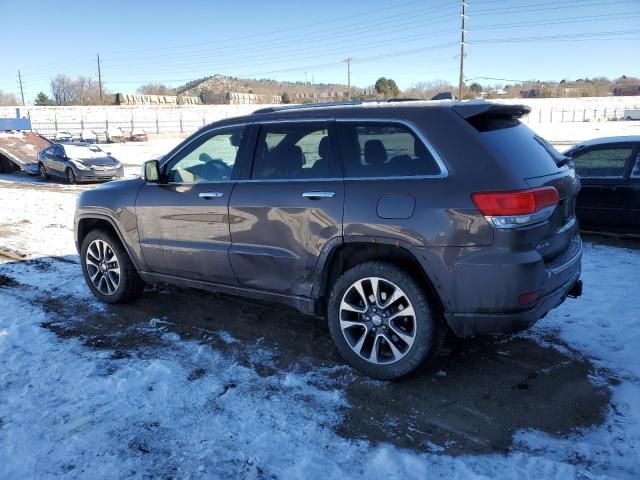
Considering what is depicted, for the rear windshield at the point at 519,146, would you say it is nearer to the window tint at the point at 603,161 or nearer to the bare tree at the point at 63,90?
the window tint at the point at 603,161

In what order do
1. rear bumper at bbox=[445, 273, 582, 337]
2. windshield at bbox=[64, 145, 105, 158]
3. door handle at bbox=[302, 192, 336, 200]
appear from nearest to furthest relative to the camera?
rear bumper at bbox=[445, 273, 582, 337] < door handle at bbox=[302, 192, 336, 200] < windshield at bbox=[64, 145, 105, 158]

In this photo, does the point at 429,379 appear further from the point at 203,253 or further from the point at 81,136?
the point at 81,136

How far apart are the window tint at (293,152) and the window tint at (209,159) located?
0.28 m

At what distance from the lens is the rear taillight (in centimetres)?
315

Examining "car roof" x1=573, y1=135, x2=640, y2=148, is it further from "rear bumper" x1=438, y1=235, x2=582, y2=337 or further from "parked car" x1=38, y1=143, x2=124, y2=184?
"parked car" x1=38, y1=143, x2=124, y2=184

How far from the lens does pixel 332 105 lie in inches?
162

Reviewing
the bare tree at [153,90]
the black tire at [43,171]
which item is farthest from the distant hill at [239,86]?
the black tire at [43,171]

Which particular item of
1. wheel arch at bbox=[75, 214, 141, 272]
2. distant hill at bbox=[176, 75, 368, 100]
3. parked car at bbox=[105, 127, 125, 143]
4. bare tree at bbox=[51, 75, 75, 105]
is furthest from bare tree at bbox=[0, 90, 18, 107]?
wheel arch at bbox=[75, 214, 141, 272]

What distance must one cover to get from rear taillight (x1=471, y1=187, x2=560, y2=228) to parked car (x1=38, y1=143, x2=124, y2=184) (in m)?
16.8

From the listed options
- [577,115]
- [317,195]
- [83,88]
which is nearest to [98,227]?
[317,195]

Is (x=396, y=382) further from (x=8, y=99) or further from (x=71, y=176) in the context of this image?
(x=8, y=99)

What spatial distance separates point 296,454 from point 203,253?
2.08 metres

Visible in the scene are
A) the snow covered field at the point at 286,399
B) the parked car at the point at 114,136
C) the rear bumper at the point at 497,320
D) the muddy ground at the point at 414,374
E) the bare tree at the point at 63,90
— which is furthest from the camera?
the bare tree at the point at 63,90

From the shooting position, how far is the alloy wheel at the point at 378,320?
3.57 meters
